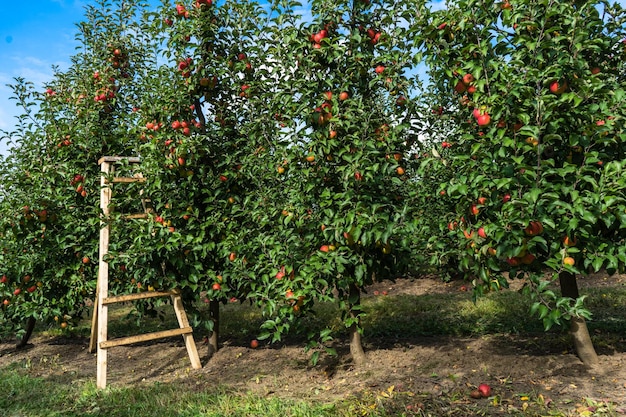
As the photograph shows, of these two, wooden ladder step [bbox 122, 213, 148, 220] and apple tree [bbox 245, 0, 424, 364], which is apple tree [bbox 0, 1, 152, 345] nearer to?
wooden ladder step [bbox 122, 213, 148, 220]

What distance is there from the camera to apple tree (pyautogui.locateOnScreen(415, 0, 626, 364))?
11.0 feet

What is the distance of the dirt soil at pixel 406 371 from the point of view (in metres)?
3.71

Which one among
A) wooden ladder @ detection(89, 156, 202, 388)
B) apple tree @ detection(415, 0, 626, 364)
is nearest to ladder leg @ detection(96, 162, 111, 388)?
wooden ladder @ detection(89, 156, 202, 388)

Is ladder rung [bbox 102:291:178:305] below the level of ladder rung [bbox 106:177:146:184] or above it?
below

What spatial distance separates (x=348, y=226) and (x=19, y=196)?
Result: 485 cm

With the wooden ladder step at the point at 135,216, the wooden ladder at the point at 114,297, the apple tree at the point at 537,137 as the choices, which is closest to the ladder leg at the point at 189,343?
the wooden ladder at the point at 114,297

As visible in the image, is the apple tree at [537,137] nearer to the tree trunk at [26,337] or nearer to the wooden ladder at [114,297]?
the wooden ladder at [114,297]

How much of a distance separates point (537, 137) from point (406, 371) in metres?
2.34

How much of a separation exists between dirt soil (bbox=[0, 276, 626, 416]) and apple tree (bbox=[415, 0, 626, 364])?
2.07ft

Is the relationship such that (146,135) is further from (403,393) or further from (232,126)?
(403,393)

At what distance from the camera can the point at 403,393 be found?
386 centimetres

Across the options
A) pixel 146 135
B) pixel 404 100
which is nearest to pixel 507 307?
pixel 404 100

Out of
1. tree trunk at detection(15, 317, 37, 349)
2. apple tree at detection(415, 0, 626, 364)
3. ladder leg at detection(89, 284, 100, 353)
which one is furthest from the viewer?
tree trunk at detection(15, 317, 37, 349)

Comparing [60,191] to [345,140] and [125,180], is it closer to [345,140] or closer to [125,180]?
[125,180]
